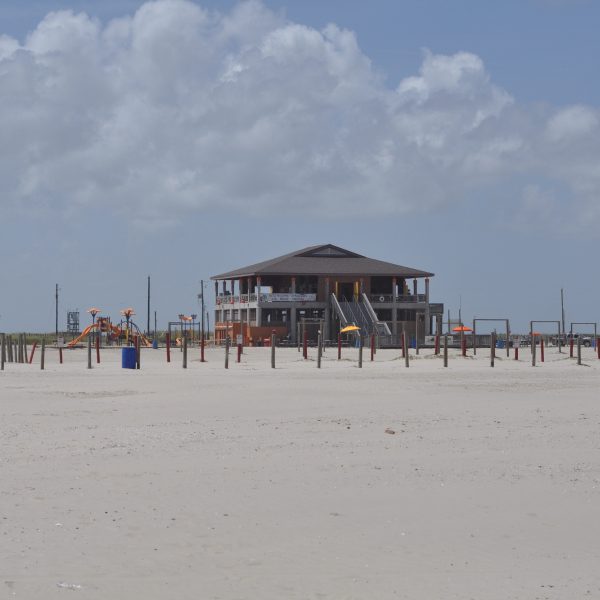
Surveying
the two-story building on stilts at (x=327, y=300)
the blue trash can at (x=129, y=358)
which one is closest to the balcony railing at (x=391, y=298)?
the two-story building on stilts at (x=327, y=300)

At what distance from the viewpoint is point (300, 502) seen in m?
10.8

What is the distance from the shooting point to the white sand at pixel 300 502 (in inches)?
320

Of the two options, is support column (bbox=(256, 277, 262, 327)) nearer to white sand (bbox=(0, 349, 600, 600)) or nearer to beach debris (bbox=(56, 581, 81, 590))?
white sand (bbox=(0, 349, 600, 600))

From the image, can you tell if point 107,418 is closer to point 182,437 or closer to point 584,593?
point 182,437

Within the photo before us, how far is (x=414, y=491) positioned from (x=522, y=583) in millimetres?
3301

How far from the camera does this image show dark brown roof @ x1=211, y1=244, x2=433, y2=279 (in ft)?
263

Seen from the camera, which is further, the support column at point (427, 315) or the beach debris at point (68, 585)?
the support column at point (427, 315)

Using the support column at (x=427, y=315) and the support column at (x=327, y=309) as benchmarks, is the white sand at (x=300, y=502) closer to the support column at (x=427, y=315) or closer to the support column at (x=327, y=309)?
the support column at (x=327, y=309)

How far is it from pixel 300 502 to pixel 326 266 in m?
71.6

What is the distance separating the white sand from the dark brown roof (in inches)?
2330

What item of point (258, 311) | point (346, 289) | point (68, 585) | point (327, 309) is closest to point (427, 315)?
point (346, 289)

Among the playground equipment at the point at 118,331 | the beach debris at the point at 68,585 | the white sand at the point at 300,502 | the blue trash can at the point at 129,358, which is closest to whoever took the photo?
the beach debris at the point at 68,585

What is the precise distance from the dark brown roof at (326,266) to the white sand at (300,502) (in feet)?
194

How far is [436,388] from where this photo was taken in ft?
91.1
